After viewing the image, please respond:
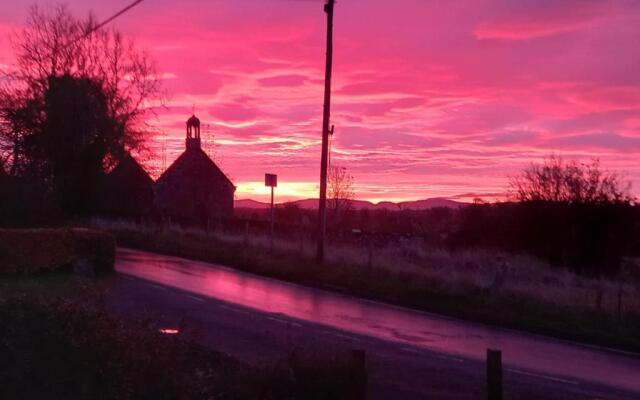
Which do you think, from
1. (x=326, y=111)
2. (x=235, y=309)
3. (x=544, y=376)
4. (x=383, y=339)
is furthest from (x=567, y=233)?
(x=544, y=376)

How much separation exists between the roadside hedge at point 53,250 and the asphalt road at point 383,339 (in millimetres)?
1118

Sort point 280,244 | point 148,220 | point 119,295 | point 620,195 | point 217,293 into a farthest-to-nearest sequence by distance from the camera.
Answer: point 148,220 < point 620,195 < point 280,244 < point 217,293 < point 119,295

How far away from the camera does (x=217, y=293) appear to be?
24062mm

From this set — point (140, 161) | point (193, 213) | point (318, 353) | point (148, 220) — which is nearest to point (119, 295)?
point (318, 353)

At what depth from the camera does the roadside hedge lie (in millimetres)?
25797

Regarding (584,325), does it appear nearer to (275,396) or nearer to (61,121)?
(275,396)

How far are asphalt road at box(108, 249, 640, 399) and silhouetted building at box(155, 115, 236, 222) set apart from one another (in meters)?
37.1

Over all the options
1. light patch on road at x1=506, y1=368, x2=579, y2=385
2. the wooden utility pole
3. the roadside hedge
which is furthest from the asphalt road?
the wooden utility pole

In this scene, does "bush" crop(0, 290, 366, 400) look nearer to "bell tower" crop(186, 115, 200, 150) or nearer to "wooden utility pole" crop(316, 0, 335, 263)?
"wooden utility pole" crop(316, 0, 335, 263)

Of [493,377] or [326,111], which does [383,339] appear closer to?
[493,377]

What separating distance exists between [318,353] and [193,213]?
5589cm

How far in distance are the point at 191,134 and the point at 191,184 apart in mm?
3620

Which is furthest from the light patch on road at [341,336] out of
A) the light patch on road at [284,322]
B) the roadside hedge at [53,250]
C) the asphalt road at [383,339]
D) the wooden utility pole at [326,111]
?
the wooden utility pole at [326,111]

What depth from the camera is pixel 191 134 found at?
65.7 meters
